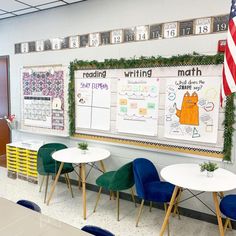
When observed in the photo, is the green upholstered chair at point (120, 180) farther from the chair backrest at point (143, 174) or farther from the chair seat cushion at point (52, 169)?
the chair seat cushion at point (52, 169)

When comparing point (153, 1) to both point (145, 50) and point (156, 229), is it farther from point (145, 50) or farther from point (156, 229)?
point (156, 229)

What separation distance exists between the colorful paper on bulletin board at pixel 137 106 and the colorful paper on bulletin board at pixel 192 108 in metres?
0.19

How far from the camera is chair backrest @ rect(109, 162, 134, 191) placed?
2.87 m

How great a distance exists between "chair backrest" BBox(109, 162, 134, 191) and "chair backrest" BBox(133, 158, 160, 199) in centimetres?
12

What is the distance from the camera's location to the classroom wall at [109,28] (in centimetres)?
290

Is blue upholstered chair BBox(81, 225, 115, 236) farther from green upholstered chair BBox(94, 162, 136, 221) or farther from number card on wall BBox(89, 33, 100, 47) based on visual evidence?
number card on wall BBox(89, 33, 100, 47)

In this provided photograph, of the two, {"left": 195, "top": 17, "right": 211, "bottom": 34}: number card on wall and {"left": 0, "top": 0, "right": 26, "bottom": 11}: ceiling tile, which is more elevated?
{"left": 0, "top": 0, "right": 26, "bottom": 11}: ceiling tile

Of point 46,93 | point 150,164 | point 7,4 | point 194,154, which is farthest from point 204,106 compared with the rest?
point 7,4

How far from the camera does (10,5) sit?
3883mm

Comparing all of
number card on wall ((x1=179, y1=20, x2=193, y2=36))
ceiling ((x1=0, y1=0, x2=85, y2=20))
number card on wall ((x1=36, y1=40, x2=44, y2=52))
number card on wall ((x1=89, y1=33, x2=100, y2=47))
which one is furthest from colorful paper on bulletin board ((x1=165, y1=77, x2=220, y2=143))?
number card on wall ((x1=36, y1=40, x2=44, y2=52))

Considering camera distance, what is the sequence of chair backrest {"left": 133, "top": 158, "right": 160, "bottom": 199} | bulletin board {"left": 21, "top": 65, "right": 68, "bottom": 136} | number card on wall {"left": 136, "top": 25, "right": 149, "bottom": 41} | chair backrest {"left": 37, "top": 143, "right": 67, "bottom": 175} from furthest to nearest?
bulletin board {"left": 21, "top": 65, "right": 68, "bottom": 136} → chair backrest {"left": 37, "top": 143, "right": 67, "bottom": 175} → number card on wall {"left": 136, "top": 25, "right": 149, "bottom": 41} → chair backrest {"left": 133, "top": 158, "right": 160, "bottom": 199}

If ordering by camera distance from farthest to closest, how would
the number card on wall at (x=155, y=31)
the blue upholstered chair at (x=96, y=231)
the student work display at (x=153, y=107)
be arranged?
the number card on wall at (x=155, y=31)
the student work display at (x=153, y=107)
the blue upholstered chair at (x=96, y=231)

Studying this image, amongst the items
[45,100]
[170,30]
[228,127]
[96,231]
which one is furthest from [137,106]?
[96,231]

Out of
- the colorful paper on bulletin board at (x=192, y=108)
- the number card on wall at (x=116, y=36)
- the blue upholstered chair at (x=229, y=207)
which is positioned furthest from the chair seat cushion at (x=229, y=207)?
the number card on wall at (x=116, y=36)
